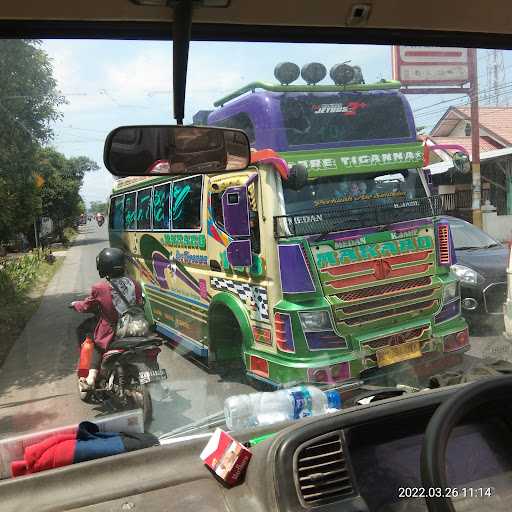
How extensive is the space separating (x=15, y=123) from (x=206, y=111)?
0.67m

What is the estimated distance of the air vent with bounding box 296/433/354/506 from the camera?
4.42 ft

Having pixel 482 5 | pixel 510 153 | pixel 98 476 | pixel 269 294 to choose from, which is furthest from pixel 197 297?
pixel 482 5

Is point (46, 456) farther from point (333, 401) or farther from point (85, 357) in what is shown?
point (85, 357)

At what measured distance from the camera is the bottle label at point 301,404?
2000mm

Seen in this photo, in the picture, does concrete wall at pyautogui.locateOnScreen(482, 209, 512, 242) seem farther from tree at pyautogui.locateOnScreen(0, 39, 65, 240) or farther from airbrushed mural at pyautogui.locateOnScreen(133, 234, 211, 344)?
tree at pyautogui.locateOnScreen(0, 39, 65, 240)

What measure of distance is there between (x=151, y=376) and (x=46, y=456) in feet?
4.91

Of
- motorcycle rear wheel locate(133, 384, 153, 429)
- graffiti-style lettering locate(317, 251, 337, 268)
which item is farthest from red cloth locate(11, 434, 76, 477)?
graffiti-style lettering locate(317, 251, 337, 268)

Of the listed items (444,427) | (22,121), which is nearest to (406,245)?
(22,121)

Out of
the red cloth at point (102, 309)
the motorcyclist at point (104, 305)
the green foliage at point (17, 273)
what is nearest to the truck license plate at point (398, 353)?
the motorcyclist at point (104, 305)

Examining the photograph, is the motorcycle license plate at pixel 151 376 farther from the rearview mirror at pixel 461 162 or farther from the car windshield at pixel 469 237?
the car windshield at pixel 469 237

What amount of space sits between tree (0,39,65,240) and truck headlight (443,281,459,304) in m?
3.11

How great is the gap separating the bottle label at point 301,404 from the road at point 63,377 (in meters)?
0.73

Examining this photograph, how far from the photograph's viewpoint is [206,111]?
2.05m

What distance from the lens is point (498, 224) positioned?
3.95m
